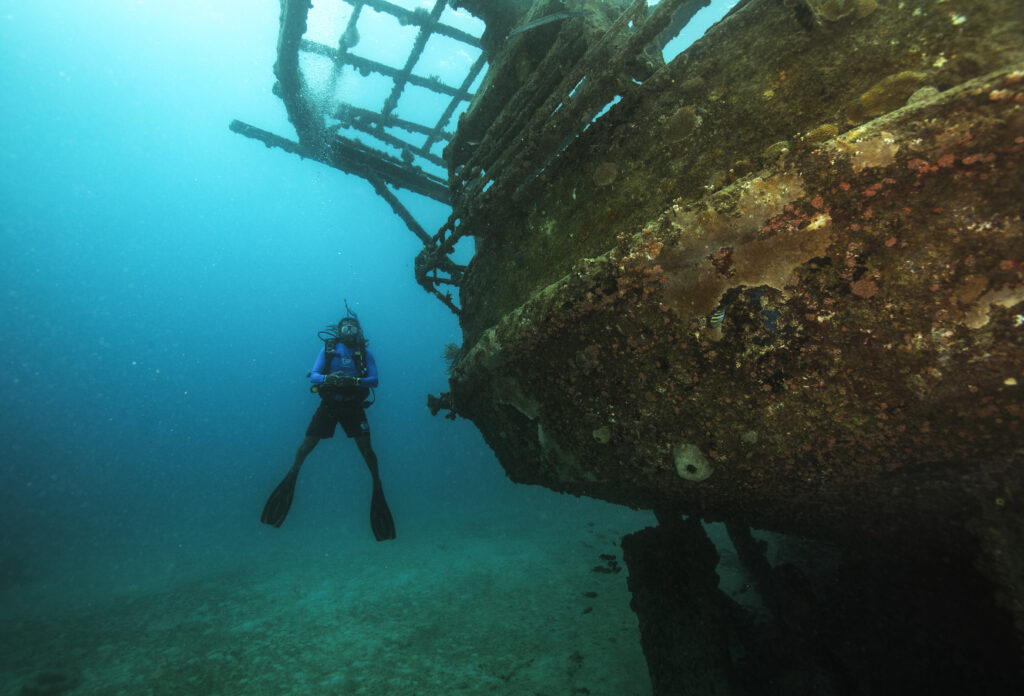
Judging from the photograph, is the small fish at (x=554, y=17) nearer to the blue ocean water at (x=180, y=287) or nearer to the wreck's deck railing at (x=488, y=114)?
the wreck's deck railing at (x=488, y=114)

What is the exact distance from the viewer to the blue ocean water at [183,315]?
108 feet

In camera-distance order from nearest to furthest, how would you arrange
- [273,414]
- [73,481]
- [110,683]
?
[110,683]
[73,481]
[273,414]

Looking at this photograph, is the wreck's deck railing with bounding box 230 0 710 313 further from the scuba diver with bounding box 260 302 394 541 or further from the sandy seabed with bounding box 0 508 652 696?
the sandy seabed with bounding box 0 508 652 696

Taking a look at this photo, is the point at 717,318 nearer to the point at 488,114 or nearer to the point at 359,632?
the point at 488,114

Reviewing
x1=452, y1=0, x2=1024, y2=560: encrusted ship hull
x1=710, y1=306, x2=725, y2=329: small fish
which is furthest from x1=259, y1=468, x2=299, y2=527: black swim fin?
x1=710, y1=306, x2=725, y2=329: small fish

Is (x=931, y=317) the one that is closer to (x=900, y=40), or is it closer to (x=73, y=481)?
(x=900, y=40)

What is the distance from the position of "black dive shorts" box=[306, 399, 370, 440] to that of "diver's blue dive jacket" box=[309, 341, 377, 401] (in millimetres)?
108

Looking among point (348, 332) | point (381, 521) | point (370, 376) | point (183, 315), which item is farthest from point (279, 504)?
point (183, 315)

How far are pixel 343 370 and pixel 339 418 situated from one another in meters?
0.78

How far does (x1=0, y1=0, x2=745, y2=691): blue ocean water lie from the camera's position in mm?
32812

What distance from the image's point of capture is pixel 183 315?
119 meters

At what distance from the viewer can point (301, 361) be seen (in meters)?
110

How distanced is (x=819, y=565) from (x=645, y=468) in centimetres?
408

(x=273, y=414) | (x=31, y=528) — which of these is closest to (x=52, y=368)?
(x=273, y=414)
